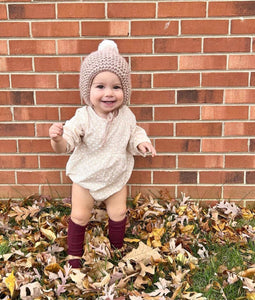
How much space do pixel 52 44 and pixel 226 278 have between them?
82.2 inches

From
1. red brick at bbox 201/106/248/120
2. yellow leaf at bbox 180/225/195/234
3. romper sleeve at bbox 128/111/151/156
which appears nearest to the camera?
romper sleeve at bbox 128/111/151/156

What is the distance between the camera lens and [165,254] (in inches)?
96.6

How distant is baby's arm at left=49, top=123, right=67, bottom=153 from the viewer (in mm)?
2008

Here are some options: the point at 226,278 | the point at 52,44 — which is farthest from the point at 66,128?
the point at 226,278

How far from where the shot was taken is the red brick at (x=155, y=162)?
3.00 m

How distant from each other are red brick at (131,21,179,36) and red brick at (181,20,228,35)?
8cm

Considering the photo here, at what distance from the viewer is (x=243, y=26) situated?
8.91ft

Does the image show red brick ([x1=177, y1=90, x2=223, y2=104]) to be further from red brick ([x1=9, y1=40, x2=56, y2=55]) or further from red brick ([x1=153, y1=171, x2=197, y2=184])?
red brick ([x1=9, y1=40, x2=56, y2=55])

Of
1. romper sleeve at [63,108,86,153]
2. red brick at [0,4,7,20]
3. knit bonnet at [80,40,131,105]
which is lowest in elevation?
romper sleeve at [63,108,86,153]

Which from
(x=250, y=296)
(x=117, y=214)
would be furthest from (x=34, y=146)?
(x=250, y=296)

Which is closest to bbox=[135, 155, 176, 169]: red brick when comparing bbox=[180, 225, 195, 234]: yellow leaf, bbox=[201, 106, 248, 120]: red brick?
bbox=[201, 106, 248, 120]: red brick

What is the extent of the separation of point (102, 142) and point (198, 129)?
1.00 metres

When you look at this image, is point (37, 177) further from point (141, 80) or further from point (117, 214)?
point (141, 80)

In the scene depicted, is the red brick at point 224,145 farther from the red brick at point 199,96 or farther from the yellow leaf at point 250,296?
the yellow leaf at point 250,296
